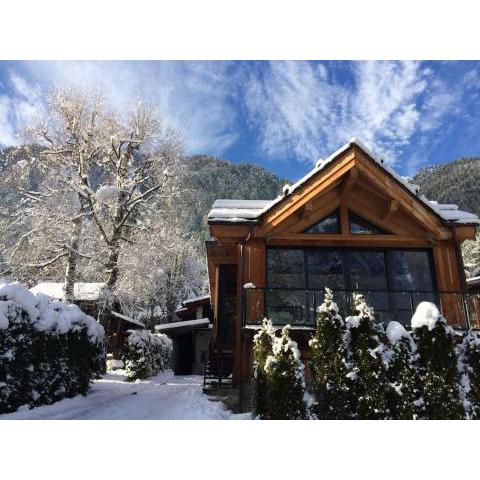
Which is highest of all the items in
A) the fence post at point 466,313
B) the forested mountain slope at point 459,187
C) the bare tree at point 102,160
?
the forested mountain slope at point 459,187

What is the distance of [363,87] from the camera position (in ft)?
34.6

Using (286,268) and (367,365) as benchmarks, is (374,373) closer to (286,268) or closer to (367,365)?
(367,365)

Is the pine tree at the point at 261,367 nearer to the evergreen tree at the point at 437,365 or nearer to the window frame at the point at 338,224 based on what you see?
the evergreen tree at the point at 437,365

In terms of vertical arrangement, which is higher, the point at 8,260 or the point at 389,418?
the point at 8,260

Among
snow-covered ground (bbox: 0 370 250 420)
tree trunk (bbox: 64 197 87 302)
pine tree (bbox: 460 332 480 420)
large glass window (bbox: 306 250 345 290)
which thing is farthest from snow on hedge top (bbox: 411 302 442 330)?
tree trunk (bbox: 64 197 87 302)

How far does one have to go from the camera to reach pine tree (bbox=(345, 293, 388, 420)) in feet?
21.7

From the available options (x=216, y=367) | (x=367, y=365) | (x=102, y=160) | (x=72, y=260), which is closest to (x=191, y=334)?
(x=72, y=260)

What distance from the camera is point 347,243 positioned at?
36.0ft

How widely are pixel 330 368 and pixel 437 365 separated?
6.00ft

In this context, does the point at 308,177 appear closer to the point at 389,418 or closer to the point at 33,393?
the point at 389,418

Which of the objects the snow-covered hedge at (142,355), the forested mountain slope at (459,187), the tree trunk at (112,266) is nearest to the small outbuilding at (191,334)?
the snow-covered hedge at (142,355)

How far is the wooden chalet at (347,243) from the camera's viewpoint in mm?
10445
